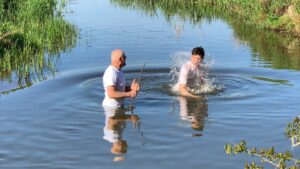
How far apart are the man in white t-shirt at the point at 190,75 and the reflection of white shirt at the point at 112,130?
2014 millimetres

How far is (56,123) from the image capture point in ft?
33.2

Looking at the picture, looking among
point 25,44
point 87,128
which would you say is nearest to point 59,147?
point 87,128

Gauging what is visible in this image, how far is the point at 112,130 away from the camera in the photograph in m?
9.59

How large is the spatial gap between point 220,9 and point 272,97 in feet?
53.0

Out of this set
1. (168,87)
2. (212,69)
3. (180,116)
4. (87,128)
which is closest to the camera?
(87,128)

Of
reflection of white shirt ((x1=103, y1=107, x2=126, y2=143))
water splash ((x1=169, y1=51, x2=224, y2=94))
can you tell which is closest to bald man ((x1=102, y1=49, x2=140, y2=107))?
reflection of white shirt ((x1=103, y1=107, x2=126, y2=143))

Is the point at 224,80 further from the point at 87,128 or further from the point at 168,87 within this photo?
the point at 87,128

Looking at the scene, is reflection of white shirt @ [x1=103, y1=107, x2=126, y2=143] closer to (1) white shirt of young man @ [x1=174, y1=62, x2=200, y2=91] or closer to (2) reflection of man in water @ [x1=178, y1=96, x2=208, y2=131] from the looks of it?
(2) reflection of man in water @ [x1=178, y1=96, x2=208, y2=131]

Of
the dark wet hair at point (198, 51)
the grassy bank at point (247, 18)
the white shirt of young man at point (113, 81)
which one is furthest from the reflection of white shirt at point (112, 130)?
the grassy bank at point (247, 18)

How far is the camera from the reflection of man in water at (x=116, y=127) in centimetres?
857

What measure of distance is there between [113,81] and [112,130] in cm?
88

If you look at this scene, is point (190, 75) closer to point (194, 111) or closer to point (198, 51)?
point (198, 51)

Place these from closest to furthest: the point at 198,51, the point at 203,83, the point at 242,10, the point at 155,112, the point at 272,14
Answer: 1. the point at 155,112
2. the point at 198,51
3. the point at 203,83
4. the point at 272,14
5. the point at 242,10

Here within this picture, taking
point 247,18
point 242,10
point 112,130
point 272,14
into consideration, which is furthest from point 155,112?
point 242,10
